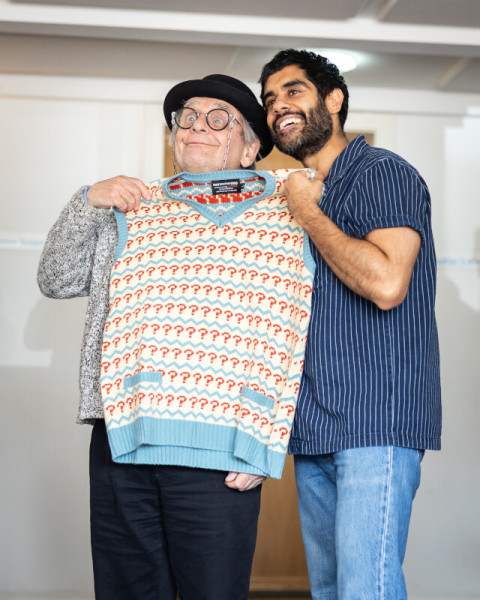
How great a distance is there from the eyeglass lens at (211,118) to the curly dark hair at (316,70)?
0.79 ft

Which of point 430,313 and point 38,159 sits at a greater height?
point 38,159

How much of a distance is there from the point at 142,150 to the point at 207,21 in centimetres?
62

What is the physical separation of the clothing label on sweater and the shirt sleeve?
0.26 m

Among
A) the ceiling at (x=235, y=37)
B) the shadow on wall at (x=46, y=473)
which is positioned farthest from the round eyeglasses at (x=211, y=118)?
the shadow on wall at (x=46, y=473)

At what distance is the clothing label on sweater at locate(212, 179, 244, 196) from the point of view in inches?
62.7

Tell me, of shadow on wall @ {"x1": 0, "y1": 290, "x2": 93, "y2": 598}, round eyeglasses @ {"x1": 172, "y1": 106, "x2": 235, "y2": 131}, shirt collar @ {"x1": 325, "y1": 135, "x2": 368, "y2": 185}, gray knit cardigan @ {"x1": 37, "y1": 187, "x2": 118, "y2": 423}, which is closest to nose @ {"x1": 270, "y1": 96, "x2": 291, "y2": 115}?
round eyeglasses @ {"x1": 172, "y1": 106, "x2": 235, "y2": 131}

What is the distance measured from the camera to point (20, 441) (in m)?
2.96

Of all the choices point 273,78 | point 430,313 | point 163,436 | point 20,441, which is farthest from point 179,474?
point 20,441

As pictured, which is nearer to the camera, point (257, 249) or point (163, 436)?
point (163, 436)

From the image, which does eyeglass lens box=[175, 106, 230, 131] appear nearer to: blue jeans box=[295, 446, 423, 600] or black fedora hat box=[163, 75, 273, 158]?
black fedora hat box=[163, 75, 273, 158]

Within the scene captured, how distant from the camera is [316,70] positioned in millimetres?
1852

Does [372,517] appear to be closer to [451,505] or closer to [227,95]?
[227,95]

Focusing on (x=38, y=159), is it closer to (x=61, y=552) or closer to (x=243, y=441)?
(x=61, y=552)

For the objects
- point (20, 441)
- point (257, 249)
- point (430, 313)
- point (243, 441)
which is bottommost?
point (20, 441)
